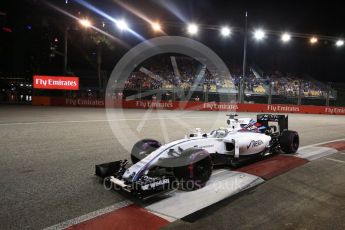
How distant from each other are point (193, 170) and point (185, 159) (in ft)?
0.70

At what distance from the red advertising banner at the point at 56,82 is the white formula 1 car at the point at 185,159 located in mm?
23551

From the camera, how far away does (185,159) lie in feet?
16.8

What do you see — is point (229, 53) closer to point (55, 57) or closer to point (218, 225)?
point (55, 57)

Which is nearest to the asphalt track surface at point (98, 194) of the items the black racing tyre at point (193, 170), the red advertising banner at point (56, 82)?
the black racing tyre at point (193, 170)

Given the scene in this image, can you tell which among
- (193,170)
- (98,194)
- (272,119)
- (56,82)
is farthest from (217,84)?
(98,194)

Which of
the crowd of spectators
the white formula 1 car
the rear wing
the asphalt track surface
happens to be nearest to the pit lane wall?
the crowd of spectators

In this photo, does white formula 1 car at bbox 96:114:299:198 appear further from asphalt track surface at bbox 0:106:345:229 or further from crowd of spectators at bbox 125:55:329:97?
crowd of spectators at bbox 125:55:329:97

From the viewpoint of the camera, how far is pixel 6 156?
7.27 metres

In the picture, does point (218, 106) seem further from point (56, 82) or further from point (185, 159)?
point (185, 159)

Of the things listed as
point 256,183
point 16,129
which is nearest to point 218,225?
point 256,183

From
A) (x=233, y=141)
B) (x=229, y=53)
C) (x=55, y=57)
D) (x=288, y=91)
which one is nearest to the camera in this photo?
(x=233, y=141)

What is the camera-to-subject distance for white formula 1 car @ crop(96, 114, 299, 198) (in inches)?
187

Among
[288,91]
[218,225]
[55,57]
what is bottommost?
[218,225]

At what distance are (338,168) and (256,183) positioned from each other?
8.03 feet
